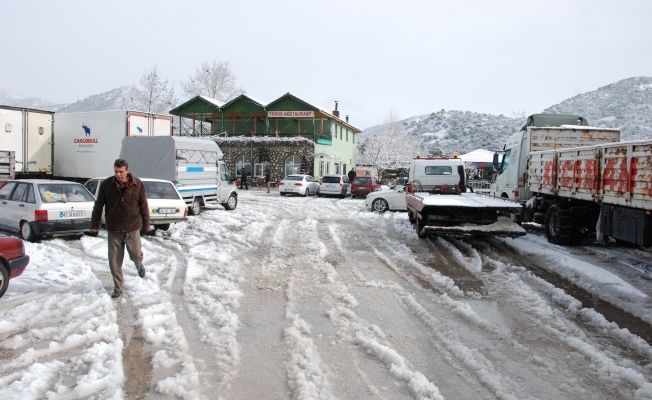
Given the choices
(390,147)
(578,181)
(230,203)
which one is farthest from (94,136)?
(390,147)

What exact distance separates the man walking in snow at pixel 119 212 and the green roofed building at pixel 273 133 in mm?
29259

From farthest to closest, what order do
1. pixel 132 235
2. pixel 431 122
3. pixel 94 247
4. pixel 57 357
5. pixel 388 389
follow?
pixel 431 122, pixel 94 247, pixel 132 235, pixel 57 357, pixel 388 389

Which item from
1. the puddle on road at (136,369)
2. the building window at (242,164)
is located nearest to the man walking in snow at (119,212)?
the puddle on road at (136,369)

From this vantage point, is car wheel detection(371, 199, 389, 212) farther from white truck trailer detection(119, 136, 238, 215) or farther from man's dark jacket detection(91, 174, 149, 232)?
man's dark jacket detection(91, 174, 149, 232)

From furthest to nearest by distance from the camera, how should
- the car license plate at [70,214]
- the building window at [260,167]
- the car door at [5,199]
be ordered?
the building window at [260,167] → the car door at [5,199] → the car license plate at [70,214]

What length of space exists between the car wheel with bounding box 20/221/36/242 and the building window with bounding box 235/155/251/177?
26.8 metres

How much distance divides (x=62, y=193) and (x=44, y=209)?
2.29 feet

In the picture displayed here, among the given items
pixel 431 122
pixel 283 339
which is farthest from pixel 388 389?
pixel 431 122

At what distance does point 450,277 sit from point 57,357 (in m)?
5.52

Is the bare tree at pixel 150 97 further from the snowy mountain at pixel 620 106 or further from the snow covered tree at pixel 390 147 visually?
the snowy mountain at pixel 620 106

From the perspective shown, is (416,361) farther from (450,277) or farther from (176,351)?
(450,277)

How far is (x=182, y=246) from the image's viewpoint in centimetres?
982

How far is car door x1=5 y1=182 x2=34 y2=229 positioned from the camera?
1002 centimetres

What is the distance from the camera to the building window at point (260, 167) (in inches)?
1431
